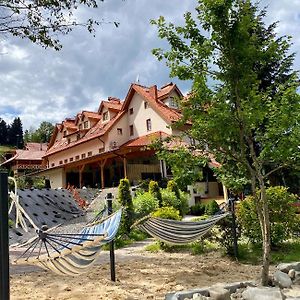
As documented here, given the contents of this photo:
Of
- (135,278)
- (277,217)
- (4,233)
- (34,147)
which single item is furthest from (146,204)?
(34,147)

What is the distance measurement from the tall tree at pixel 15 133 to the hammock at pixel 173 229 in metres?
57.3

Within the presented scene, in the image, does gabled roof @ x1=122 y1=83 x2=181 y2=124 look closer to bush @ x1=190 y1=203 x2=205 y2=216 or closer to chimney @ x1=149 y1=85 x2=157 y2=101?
chimney @ x1=149 y1=85 x2=157 y2=101

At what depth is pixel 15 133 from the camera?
61.2m

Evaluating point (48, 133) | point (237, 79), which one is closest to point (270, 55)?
point (237, 79)

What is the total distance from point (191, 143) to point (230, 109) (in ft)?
2.58

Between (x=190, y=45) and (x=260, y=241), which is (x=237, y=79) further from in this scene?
(x=260, y=241)

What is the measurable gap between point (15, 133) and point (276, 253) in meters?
60.8

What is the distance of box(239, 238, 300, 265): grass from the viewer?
20.0ft

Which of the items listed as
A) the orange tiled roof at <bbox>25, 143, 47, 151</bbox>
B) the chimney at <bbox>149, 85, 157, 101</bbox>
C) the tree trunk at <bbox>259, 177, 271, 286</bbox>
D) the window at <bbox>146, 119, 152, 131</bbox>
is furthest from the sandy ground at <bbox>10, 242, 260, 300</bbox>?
the orange tiled roof at <bbox>25, 143, 47, 151</bbox>

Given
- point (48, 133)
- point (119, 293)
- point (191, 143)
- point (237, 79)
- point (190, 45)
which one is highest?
point (48, 133)

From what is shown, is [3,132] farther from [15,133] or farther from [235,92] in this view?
[235,92]

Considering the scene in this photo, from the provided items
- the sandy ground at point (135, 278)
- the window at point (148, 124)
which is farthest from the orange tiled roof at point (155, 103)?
the sandy ground at point (135, 278)

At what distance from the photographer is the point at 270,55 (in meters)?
4.41

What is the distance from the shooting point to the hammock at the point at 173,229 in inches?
209
